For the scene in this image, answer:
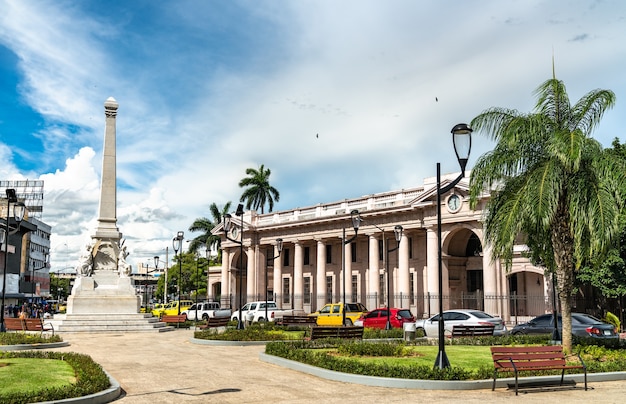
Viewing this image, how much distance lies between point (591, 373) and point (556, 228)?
5.07m

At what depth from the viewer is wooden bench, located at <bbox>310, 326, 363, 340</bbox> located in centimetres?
2014

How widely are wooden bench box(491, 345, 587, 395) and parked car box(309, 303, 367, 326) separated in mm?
21540

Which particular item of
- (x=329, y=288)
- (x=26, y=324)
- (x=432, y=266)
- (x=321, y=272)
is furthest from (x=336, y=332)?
(x=329, y=288)

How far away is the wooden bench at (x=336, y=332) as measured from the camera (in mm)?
20141

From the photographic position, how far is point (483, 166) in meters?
18.9

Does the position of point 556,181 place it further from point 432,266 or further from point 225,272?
point 225,272

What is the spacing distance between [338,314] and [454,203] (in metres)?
14.3

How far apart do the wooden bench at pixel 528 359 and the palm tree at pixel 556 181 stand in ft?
13.3

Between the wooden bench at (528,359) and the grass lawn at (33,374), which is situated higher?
the wooden bench at (528,359)

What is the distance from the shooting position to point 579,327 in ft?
80.8

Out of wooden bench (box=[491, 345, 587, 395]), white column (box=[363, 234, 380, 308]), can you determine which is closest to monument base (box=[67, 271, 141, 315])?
wooden bench (box=[491, 345, 587, 395])

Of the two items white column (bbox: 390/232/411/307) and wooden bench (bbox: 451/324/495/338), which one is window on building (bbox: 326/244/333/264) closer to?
white column (bbox: 390/232/411/307)

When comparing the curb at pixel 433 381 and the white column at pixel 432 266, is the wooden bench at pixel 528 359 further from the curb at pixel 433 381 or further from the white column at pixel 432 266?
the white column at pixel 432 266

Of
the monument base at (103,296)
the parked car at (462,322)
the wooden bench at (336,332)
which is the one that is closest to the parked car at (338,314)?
the parked car at (462,322)
